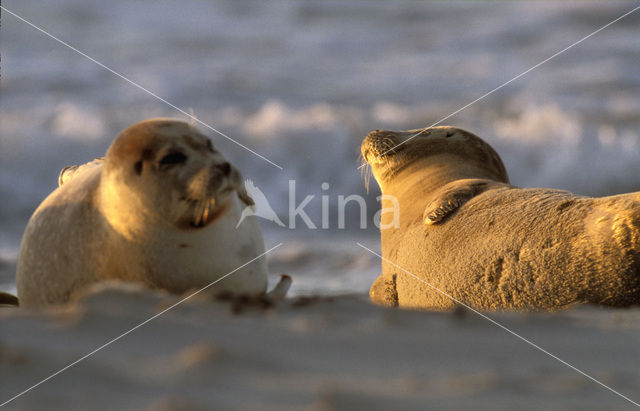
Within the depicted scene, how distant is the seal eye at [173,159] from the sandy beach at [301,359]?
0.73 meters

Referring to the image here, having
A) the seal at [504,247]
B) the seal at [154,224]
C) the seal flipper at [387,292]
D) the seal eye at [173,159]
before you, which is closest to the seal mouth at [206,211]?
the seal at [154,224]

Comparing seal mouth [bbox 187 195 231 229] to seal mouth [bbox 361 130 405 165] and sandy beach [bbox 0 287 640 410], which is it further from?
seal mouth [bbox 361 130 405 165]

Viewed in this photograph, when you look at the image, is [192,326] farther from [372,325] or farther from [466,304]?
[466,304]

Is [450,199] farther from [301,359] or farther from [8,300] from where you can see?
[8,300]

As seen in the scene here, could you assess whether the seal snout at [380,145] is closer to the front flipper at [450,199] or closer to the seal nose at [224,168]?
the front flipper at [450,199]

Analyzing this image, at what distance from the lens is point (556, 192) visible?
3723 millimetres

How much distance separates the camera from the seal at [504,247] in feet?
10.3

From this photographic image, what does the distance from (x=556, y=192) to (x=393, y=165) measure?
138cm

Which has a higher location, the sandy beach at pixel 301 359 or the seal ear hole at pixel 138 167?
the seal ear hole at pixel 138 167

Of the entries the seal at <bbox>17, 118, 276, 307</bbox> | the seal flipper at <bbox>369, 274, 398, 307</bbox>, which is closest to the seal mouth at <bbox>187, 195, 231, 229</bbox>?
the seal at <bbox>17, 118, 276, 307</bbox>

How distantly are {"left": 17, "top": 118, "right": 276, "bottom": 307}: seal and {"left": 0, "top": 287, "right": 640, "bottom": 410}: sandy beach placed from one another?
2.15 ft

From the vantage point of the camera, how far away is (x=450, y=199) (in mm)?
3902

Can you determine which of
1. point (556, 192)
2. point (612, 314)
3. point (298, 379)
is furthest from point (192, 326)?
point (556, 192)

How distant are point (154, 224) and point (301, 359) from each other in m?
1.26
